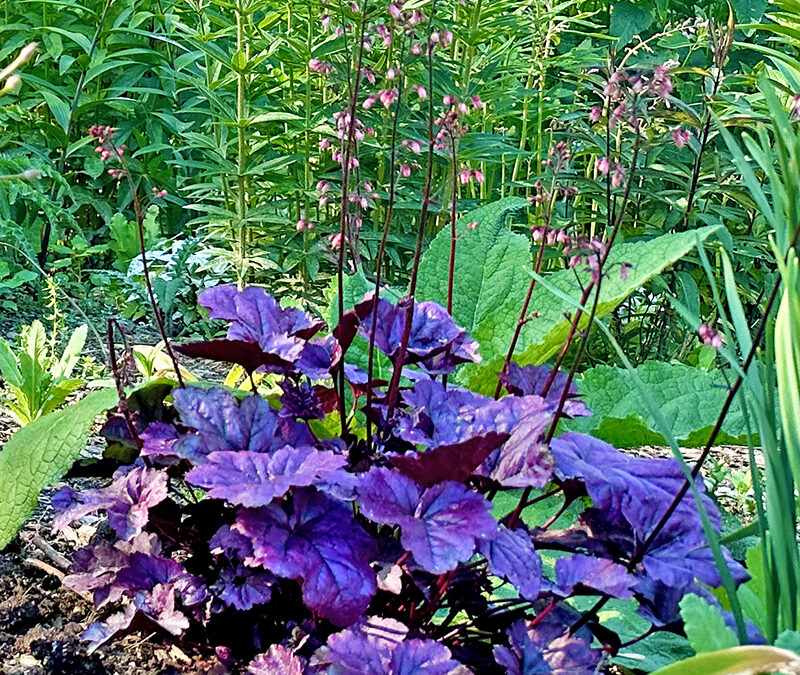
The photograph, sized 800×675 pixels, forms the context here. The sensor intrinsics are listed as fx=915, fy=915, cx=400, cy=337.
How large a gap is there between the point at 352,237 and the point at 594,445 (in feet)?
1.50

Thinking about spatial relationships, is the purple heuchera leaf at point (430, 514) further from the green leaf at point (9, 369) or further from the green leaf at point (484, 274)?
the green leaf at point (9, 369)

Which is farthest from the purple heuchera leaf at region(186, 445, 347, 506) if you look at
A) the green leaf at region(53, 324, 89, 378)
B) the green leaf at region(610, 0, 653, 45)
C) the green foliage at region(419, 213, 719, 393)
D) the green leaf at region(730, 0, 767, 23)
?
the green leaf at region(730, 0, 767, 23)

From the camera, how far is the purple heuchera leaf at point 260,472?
1.03 m

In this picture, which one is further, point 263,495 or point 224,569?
point 224,569

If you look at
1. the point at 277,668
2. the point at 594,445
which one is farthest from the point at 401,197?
the point at 277,668

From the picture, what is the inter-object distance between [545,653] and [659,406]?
0.83 metres

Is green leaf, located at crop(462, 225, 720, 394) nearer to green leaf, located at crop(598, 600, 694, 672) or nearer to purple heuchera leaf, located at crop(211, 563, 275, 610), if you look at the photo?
green leaf, located at crop(598, 600, 694, 672)

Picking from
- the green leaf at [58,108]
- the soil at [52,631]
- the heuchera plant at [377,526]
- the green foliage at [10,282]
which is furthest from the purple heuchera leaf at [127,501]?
the green leaf at [58,108]

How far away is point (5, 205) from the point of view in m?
3.12

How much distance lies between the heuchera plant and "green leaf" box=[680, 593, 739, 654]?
22cm

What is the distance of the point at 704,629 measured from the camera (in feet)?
2.60

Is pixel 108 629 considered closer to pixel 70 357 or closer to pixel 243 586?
pixel 243 586

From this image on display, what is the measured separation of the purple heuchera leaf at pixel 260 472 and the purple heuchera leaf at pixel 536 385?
0.37m

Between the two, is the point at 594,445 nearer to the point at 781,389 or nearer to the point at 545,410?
the point at 545,410
